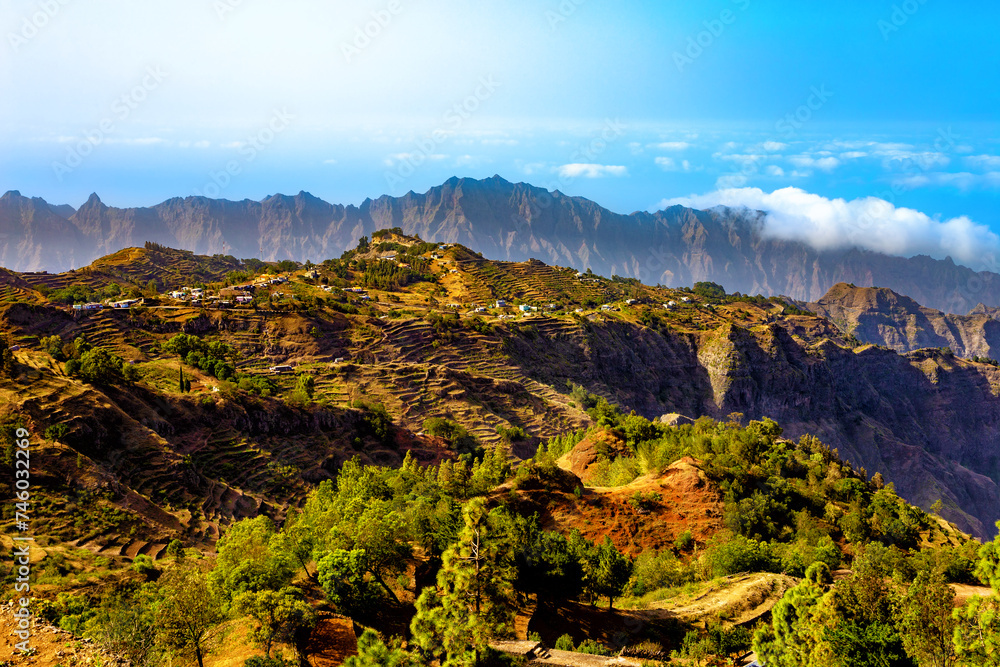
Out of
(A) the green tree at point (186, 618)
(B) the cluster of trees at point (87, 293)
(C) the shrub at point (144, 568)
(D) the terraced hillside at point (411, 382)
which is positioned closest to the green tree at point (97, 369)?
(D) the terraced hillside at point (411, 382)

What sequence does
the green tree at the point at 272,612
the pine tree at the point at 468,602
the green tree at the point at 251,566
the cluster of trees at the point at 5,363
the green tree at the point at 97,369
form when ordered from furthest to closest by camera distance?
the green tree at the point at 97,369
the cluster of trees at the point at 5,363
the green tree at the point at 251,566
the green tree at the point at 272,612
the pine tree at the point at 468,602

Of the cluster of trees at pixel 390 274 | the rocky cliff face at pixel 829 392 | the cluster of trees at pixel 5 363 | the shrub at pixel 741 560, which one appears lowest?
the rocky cliff face at pixel 829 392

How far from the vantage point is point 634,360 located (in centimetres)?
12081

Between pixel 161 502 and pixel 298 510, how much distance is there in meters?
11.1

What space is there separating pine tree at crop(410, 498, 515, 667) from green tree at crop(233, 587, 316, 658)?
498 centimetres

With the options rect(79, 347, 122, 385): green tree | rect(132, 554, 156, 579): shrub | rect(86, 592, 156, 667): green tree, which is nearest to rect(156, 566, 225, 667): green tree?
rect(86, 592, 156, 667): green tree

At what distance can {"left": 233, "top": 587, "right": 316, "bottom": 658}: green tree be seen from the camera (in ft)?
61.9

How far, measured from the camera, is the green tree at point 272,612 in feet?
61.9

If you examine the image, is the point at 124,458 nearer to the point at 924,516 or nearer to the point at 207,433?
the point at 207,433

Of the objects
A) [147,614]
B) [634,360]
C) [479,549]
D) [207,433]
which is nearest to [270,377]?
[207,433]

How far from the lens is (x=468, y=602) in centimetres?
1698

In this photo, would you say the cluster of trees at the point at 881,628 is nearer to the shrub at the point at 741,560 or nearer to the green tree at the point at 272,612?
the shrub at the point at 741,560

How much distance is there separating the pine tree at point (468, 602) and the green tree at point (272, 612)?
4.98 metres

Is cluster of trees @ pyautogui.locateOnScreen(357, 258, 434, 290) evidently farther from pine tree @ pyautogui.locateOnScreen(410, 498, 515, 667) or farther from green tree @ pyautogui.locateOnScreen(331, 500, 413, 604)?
pine tree @ pyautogui.locateOnScreen(410, 498, 515, 667)
